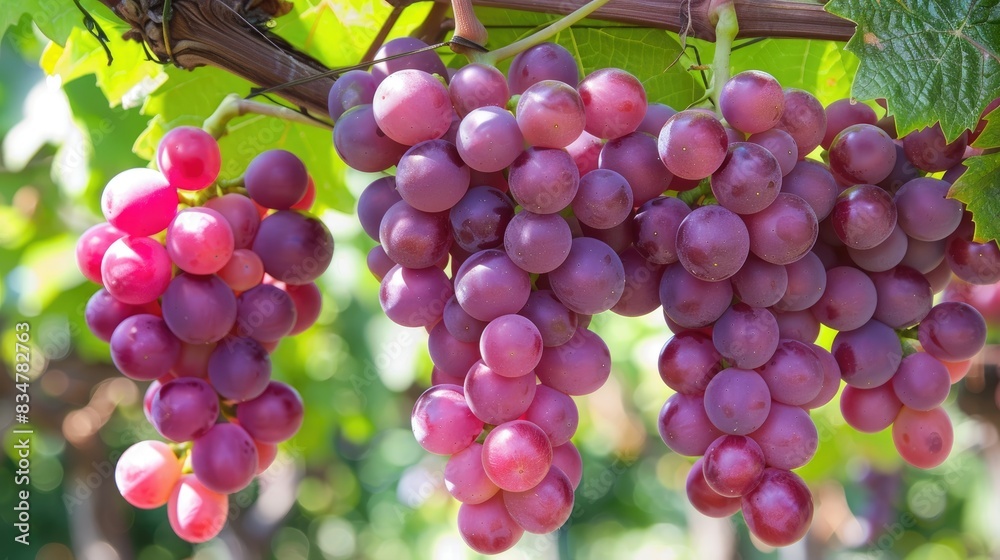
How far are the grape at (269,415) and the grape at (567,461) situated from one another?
350 millimetres

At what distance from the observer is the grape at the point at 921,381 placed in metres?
0.75

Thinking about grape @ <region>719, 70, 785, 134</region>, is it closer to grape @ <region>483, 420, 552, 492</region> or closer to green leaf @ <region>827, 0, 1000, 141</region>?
green leaf @ <region>827, 0, 1000, 141</region>

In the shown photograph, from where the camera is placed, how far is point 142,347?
32.7 inches

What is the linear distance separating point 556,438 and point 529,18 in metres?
0.49

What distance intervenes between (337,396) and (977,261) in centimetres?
211

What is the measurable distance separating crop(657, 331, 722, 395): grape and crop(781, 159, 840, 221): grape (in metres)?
0.14

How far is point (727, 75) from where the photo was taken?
2.29 ft

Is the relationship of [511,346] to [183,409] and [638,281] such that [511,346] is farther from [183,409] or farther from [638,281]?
[183,409]

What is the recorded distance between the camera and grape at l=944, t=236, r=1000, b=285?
0.73 m

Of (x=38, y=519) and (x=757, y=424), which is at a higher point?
(x=757, y=424)

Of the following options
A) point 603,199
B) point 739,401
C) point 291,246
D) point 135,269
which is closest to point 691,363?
point 739,401

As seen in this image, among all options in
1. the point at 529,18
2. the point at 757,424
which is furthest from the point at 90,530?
the point at 757,424

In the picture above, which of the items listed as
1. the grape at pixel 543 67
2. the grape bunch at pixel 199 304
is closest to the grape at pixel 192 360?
the grape bunch at pixel 199 304

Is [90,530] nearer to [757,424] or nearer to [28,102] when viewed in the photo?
[28,102]
